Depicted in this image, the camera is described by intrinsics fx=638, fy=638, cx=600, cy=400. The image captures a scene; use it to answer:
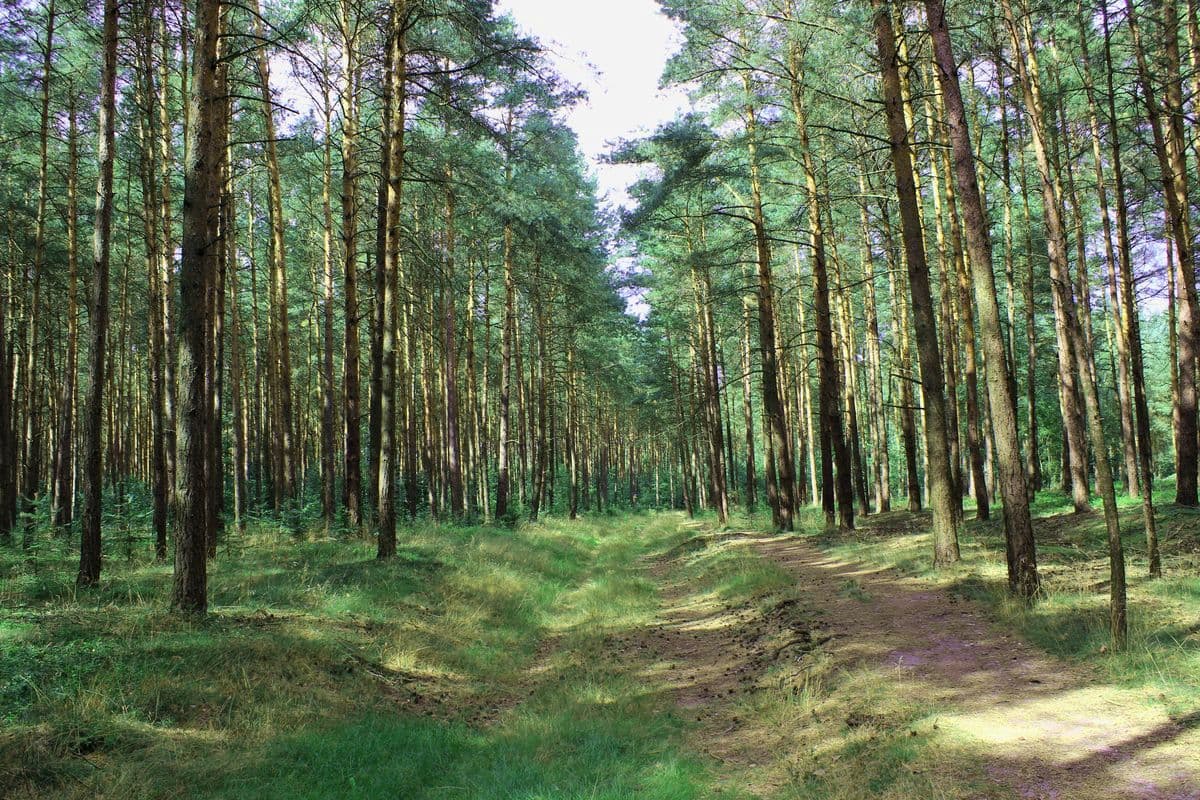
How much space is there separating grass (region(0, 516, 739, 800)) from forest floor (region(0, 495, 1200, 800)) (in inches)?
1.1

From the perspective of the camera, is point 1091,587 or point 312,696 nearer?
point 312,696

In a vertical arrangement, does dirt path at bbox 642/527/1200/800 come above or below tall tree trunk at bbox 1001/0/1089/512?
below

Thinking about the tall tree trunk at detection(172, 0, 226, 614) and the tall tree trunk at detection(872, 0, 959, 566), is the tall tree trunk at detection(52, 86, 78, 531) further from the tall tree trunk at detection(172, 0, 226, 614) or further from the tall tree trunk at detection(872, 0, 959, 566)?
the tall tree trunk at detection(872, 0, 959, 566)

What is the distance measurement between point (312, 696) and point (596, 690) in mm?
2811

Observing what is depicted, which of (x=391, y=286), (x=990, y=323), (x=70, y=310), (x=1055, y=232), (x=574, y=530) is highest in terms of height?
(x=70, y=310)

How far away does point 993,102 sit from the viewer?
55.5 feet

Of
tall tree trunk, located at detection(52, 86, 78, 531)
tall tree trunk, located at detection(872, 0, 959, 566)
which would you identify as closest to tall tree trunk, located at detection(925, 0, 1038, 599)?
tall tree trunk, located at detection(872, 0, 959, 566)

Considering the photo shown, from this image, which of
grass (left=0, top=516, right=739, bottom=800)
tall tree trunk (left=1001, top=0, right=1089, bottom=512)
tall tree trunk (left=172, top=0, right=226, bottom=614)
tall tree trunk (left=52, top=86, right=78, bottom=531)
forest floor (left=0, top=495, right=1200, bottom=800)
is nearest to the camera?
forest floor (left=0, top=495, right=1200, bottom=800)

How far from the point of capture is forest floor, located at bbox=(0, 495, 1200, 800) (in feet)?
13.7

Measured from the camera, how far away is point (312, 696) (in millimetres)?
5746

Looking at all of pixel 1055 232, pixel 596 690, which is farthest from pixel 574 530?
pixel 1055 232

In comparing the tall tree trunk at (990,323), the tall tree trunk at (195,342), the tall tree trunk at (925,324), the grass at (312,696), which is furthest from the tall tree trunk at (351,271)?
the tall tree trunk at (990,323)

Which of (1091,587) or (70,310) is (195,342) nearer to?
(1091,587)

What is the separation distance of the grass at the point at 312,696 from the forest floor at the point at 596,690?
0.09 ft
